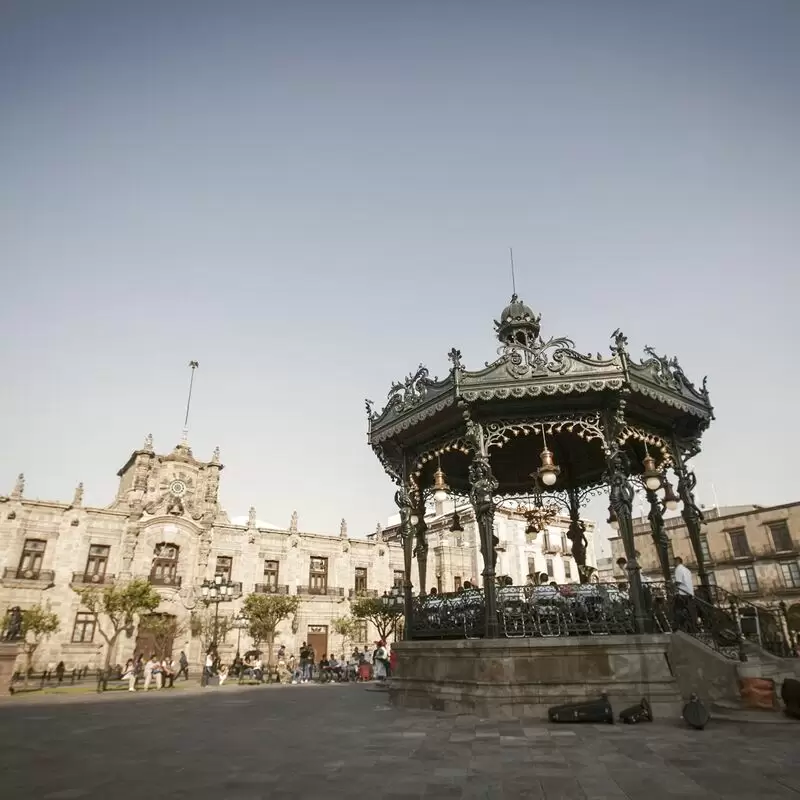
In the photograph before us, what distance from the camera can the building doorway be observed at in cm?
3631

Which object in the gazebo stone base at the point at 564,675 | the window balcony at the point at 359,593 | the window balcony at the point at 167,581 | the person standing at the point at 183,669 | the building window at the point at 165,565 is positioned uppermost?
the building window at the point at 165,565

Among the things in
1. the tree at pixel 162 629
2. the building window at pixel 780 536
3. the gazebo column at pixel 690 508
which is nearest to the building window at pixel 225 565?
the tree at pixel 162 629

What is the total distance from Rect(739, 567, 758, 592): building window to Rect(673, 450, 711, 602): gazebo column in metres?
32.1

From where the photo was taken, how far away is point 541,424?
34.6 ft

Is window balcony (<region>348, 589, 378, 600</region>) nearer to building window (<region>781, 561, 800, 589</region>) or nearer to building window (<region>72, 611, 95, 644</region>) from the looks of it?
building window (<region>72, 611, 95, 644</region>)

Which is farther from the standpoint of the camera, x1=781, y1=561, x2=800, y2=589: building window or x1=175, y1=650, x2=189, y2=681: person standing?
x1=781, y1=561, x2=800, y2=589: building window

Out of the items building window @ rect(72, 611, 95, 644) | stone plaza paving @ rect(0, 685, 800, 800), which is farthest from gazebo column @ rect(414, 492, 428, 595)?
building window @ rect(72, 611, 95, 644)

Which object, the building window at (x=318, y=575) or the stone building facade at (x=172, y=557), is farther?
the building window at (x=318, y=575)

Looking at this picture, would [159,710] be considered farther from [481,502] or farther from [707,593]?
[707,593]

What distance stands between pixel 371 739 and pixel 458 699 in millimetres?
2814

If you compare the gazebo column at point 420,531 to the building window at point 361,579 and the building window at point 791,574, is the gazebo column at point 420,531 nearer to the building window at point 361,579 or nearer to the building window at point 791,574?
the building window at point 361,579

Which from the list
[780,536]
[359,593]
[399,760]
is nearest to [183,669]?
[359,593]

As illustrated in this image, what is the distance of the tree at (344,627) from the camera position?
34594mm

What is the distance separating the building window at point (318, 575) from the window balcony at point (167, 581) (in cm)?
896
